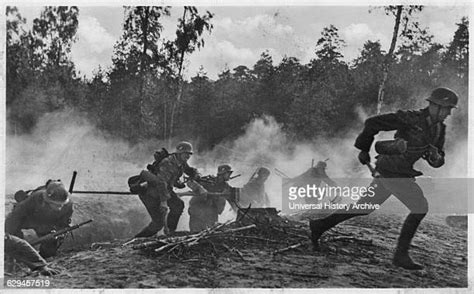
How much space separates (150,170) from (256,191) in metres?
1.09

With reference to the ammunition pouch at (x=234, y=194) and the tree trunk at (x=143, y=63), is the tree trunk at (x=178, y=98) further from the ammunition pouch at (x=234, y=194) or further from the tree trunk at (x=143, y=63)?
the ammunition pouch at (x=234, y=194)

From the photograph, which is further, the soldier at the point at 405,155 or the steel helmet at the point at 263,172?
the steel helmet at the point at 263,172

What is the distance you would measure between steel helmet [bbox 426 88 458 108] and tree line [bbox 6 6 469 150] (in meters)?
0.07

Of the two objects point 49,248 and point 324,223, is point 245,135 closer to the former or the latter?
point 324,223

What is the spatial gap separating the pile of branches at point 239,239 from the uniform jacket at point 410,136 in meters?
1.07

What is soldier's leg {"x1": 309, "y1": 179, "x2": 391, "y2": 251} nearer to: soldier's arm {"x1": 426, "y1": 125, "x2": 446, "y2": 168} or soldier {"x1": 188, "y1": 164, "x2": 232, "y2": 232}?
soldier's arm {"x1": 426, "y1": 125, "x2": 446, "y2": 168}

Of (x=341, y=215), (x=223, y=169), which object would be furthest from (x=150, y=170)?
(x=341, y=215)

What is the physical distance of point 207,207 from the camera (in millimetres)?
6598

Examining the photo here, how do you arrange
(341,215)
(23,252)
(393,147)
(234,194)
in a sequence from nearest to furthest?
(23,252)
(393,147)
(341,215)
(234,194)

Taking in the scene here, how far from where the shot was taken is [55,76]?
658 cm

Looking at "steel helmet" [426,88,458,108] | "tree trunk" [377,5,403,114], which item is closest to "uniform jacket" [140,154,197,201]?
"tree trunk" [377,5,403,114]

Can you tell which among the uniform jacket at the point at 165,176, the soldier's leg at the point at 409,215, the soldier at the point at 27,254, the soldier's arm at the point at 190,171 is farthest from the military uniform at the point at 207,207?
the soldier's leg at the point at 409,215

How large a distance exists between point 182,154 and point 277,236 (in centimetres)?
127

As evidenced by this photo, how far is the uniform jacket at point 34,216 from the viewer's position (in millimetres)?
6312
